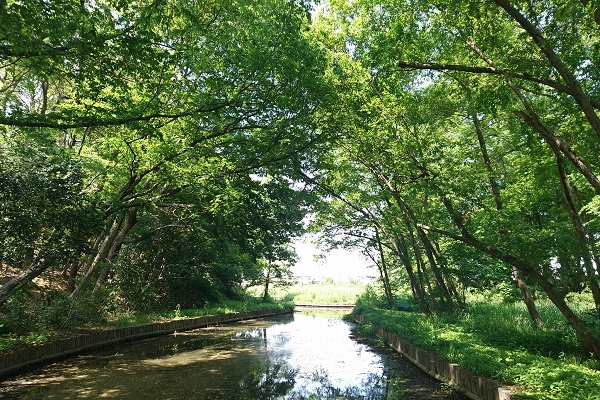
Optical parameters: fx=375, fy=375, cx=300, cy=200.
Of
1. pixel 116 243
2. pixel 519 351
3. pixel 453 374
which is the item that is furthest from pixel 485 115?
pixel 116 243

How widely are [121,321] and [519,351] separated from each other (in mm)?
14380

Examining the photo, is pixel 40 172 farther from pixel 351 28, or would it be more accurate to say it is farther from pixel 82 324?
pixel 351 28

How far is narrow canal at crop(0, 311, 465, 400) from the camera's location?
8281 millimetres

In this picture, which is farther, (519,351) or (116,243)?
(116,243)

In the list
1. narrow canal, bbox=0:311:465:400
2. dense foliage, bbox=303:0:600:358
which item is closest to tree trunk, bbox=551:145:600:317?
dense foliage, bbox=303:0:600:358

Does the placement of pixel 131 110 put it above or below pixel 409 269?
above

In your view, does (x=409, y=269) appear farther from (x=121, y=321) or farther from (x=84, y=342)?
(x=84, y=342)

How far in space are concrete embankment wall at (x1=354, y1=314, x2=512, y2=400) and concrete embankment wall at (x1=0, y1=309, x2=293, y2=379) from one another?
33.4 feet

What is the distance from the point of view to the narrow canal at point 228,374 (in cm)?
828

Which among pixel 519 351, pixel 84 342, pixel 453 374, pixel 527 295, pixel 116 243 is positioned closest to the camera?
pixel 519 351

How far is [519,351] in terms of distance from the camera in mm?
7879

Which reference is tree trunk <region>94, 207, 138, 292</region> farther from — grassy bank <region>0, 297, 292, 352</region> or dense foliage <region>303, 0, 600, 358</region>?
dense foliage <region>303, 0, 600, 358</region>

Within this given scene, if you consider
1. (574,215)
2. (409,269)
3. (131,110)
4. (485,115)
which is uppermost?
(485,115)

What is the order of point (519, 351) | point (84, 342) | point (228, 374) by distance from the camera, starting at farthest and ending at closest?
1. point (84, 342)
2. point (228, 374)
3. point (519, 351)
